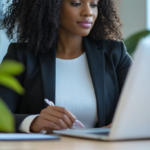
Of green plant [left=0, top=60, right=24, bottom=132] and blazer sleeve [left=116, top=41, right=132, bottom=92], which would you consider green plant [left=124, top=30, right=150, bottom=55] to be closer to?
blazer sleeve [left=116, top=41, right=132, bottom=92]

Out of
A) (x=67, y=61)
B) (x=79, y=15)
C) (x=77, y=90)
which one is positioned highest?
(x=79, y=15)

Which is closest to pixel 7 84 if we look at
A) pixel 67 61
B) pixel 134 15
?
pixel 67 61

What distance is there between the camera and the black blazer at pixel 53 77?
52.6 inches

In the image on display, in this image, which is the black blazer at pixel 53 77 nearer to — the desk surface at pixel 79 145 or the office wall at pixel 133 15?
the desk surface at pixel 79 145

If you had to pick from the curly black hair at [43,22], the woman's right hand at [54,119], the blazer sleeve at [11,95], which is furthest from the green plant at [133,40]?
the woman's right hand at [54,119]

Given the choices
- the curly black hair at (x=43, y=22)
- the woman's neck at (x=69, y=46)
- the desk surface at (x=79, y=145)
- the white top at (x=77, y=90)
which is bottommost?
the white top at (x=77, y=90)

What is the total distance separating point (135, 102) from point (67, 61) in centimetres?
95

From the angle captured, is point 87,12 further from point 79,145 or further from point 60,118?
point 79,145

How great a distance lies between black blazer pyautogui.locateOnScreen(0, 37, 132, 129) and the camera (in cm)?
134

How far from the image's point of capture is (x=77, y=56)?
1.48m

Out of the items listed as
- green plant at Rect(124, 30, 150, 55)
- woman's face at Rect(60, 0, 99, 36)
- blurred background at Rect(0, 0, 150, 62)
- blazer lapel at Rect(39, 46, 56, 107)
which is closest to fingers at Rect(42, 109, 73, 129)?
blazer lapel at Rect(39, 46, 56, 107)

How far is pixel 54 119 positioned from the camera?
3.03ft

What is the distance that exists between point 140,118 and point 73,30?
88cm

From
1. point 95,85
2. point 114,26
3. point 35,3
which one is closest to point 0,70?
point 95,85
